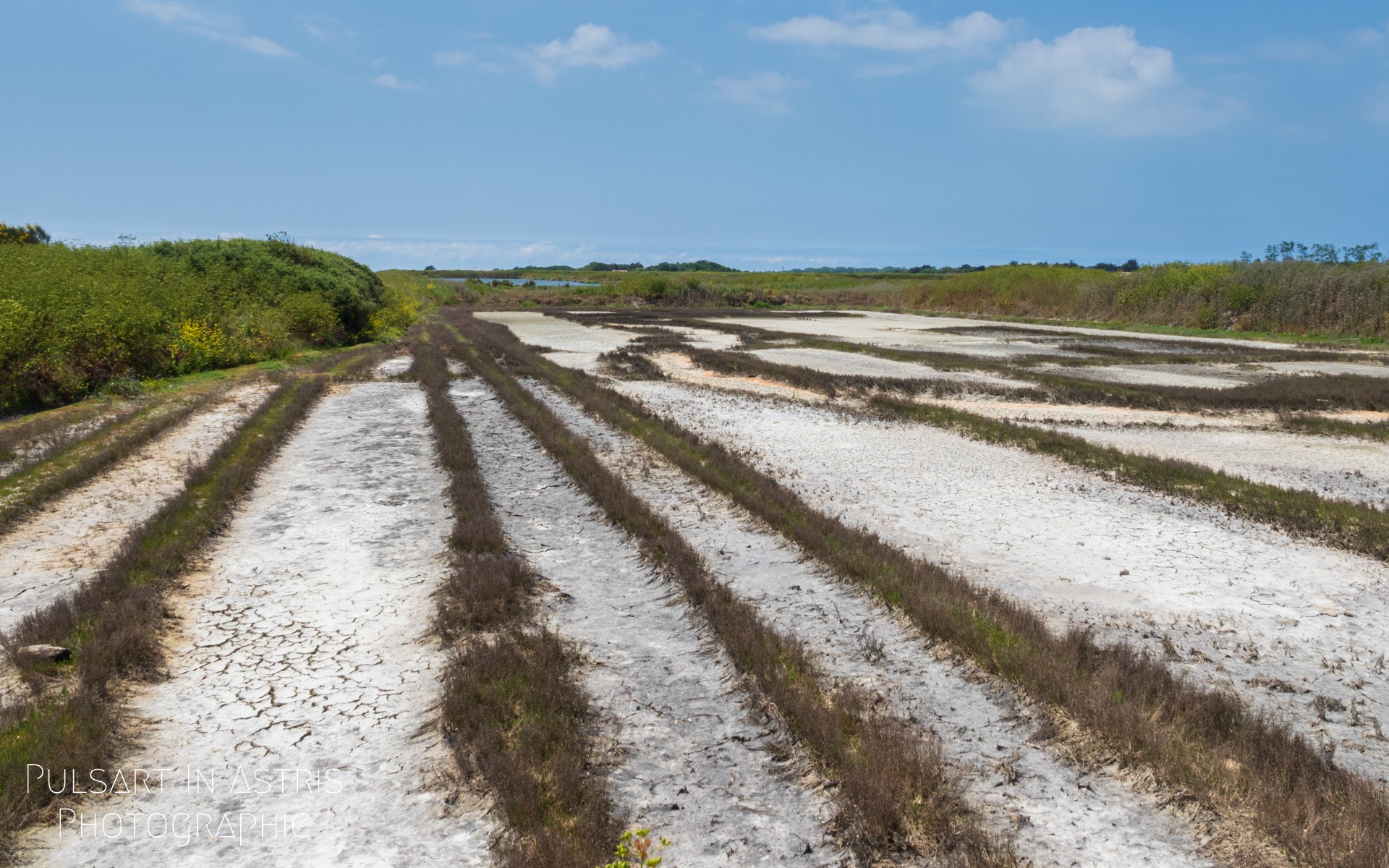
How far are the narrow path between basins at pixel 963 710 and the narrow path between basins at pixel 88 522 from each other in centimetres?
543

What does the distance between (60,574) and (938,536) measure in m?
8.08

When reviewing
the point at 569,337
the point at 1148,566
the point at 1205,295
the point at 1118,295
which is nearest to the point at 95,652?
the point at 1148,566

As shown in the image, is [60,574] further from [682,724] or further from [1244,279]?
[1244,279]

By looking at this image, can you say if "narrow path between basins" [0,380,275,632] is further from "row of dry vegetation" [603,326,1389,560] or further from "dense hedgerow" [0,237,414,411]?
"row of dry vegetation" [603,326,1389,560]

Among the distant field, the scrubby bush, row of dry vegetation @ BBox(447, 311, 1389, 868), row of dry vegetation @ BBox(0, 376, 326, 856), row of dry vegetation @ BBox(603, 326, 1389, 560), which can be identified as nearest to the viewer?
row of dry vegetation @ BBox(447, 311, 1389, 868)

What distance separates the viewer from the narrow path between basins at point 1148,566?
211 inches

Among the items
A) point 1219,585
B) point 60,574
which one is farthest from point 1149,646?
point 60,574

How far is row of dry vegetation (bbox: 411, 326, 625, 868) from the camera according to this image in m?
3.67

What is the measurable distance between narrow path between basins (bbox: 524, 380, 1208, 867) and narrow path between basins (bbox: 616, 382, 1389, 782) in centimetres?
138

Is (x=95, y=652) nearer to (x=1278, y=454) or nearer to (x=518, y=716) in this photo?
(x=518, y=716)

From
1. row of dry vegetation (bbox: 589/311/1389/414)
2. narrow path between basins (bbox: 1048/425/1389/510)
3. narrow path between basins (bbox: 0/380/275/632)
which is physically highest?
row of dry vegetation (bbox: 589/311/1389/414)

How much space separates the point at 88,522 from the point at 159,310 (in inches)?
532

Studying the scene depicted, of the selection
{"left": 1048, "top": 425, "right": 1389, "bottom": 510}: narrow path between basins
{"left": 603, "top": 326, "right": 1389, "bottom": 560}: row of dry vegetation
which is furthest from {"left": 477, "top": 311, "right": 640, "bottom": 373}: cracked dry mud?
{"left": 1048, "top": 425, "right": 1389, "bottom": 510}: narrow path between basins

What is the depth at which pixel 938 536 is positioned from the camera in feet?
28.2
